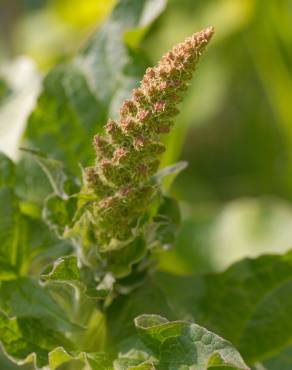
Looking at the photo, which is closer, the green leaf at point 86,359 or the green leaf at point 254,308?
the green leaf at point 86,359

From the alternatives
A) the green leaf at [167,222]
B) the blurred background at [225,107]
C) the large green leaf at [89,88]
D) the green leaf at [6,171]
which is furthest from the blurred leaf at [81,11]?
the green leaf at [167,222]

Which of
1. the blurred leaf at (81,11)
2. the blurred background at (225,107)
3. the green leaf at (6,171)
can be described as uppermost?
the blurred leaf at (81,11)

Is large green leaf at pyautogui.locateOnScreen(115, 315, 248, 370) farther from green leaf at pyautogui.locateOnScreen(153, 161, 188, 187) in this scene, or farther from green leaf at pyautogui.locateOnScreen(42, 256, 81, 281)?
green leaf at pyautogui.locateOnScreen(153, 161, 188, 187)

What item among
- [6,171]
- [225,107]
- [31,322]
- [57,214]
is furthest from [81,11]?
[31,322]

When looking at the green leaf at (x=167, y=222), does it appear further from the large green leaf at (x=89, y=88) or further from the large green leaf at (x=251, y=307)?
the large green leaf at (x=89, y=88)

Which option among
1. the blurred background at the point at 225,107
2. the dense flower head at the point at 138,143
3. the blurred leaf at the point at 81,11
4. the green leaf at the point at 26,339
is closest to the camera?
the dense flower head at the point at 138,143

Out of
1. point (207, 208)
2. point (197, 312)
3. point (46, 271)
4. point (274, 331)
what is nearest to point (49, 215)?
point (46, 271)
